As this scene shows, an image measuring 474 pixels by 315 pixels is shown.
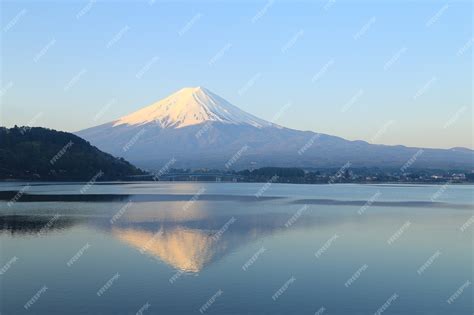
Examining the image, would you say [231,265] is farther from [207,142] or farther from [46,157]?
[207,142]

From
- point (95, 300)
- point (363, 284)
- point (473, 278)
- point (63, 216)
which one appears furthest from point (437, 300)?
point (63, 216)

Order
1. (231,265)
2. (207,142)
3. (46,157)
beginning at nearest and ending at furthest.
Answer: (231,265), (46,157), (207,142)

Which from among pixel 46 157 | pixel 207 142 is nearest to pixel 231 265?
pixel 46 157

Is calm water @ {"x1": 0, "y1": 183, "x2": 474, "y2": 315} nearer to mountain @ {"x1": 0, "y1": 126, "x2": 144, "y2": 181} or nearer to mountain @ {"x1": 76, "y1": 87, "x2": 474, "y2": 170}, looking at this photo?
mountain @ {"x1": 0, "y1": 126, "x2": 144, "y2": 181}

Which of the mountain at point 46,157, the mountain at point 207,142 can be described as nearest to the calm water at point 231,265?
the mountain at point 46,157

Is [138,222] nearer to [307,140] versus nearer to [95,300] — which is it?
[95,300]

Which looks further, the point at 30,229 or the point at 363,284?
the point at 30,229
